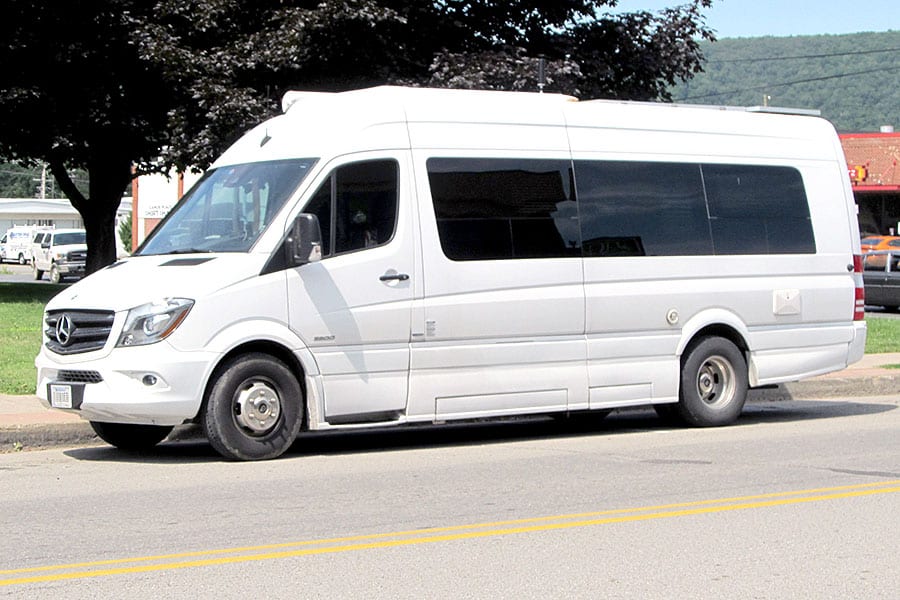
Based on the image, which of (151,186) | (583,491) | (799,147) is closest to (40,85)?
(799,147)

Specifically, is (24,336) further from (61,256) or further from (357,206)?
(61,256)

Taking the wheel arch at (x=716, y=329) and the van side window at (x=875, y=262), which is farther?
the van side window at (x=875, y=262)

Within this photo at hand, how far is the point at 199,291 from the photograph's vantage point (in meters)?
10.1

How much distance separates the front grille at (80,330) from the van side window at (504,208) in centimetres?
281

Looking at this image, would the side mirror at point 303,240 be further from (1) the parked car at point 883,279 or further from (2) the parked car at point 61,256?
(2) the parked car at point 61,256

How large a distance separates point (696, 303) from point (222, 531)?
6.29m

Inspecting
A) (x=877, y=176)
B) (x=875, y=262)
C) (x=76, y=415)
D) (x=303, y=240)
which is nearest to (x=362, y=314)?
(x=303, y=240)

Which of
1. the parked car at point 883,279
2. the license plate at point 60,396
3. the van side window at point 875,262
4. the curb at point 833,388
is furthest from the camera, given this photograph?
the van side window at point 875,262

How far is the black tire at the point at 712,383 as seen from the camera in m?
12.8

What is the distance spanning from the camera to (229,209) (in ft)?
35.9

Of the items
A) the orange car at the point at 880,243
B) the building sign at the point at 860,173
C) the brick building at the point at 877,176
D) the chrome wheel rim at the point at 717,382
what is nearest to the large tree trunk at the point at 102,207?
the orange car at the point at 880,243

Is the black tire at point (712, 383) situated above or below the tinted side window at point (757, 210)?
below

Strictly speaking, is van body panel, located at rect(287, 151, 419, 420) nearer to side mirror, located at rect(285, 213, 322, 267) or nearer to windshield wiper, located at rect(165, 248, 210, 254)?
side mirror, located at rect(285, 213, 322, 267)

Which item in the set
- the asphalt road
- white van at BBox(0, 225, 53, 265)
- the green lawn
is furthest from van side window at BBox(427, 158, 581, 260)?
white van at BBox(0, 225, 53, 265)
